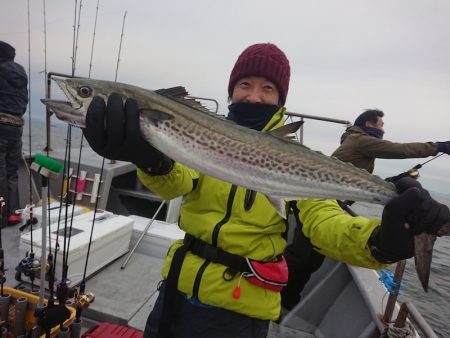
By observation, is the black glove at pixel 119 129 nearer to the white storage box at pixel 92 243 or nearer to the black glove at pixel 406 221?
the black glove at pixel 406 221

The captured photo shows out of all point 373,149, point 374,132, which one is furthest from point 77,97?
point 374,132

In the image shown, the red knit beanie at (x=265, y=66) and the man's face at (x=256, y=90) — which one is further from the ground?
the red knit beanie at (x=265, y=66)

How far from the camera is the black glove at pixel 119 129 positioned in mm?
2225

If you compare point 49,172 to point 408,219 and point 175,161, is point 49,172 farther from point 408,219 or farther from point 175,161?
point 408,219

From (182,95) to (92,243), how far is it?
2.97m

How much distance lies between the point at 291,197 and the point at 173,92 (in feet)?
3.87

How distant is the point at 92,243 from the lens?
178 inches

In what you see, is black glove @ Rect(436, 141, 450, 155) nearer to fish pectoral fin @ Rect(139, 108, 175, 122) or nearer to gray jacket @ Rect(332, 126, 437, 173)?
gray jacket @ Rect(332, 126, 437, 173)

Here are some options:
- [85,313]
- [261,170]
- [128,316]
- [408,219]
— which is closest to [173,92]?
[261,170]

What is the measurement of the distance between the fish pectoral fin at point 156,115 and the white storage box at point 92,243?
238 cm

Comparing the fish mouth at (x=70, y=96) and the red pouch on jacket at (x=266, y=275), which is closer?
the red pouch on jacket at (x=266, y=275)

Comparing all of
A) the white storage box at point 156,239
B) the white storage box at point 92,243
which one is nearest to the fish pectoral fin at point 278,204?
the white storage box at point 92,243

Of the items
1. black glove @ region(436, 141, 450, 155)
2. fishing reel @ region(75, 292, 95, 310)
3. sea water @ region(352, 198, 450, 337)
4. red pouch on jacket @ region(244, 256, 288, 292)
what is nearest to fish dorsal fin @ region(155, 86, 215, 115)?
red pouch on jacket @ region(244, 256, 288, 292)

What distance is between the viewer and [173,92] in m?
2.50
